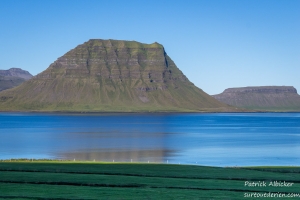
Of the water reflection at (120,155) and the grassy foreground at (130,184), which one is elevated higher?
the grassy foreground at (130,184)

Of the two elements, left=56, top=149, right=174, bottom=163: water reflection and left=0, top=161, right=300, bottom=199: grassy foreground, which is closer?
left=0, top=161, right=300, bottom=199: grassy foreground

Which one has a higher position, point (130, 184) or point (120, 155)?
point (130, 184)

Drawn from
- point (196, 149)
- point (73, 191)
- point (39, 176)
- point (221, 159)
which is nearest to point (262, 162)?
point (221, 159)

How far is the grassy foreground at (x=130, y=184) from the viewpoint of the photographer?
3273 centimetres

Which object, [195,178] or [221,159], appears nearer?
[195,178]

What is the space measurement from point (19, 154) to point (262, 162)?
38487mm

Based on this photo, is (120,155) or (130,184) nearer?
(130,184)

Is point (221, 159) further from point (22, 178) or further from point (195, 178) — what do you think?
point (22, 178)

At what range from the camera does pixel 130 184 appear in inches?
1515

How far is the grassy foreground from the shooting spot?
32728mm

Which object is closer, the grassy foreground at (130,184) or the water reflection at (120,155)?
the grassy foreground at (130,184)

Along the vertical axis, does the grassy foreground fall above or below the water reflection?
above

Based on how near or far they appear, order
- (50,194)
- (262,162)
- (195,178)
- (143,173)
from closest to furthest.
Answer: (50,194) → (195,178) → (143,173) → (262,162)

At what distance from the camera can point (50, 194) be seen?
1288 inches
